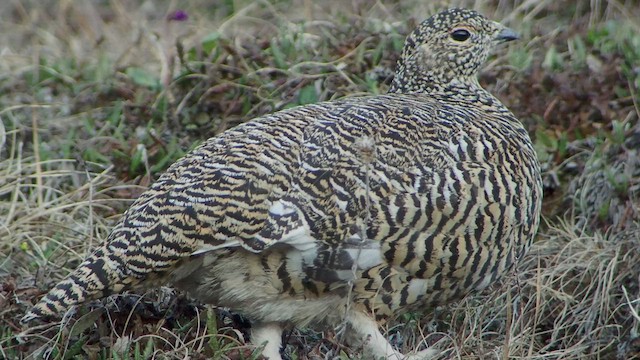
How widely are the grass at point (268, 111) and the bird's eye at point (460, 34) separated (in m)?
0.97

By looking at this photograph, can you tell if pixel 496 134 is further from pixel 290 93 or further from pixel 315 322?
pixel 290 93

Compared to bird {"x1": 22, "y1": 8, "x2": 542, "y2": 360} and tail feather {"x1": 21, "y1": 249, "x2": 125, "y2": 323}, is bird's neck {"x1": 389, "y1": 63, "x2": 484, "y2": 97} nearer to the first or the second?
bird {"x1": 22, "y1": 8, "x2": 542, "y2": 360}

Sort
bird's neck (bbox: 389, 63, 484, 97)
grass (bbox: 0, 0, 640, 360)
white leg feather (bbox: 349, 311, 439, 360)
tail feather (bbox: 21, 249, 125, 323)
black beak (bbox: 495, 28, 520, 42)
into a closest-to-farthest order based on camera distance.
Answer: tail feather (bbox: 21, 249, 125, 323), white leg feather (bbox: 349, 311, 439, 360), grass (bbox: 0, 0, 640, 360), bird's neck (bbox: 389, 63, 484, 97), black beak (bbox: 495, 28, 520, 42)

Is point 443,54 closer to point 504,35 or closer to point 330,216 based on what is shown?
point 504,35

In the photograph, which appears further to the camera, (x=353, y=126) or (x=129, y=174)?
(x=129, y=174)

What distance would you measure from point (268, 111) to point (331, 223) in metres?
2.51

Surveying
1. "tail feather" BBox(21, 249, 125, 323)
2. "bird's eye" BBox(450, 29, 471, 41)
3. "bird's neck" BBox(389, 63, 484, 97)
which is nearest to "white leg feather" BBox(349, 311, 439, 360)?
"tail feather" BBox(21, 249, 125, 323)

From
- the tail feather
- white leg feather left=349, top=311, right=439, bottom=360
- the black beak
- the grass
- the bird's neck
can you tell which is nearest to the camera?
the tail feather

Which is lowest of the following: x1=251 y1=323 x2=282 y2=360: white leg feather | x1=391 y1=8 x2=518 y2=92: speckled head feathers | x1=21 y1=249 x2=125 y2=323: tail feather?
x1=251 y1=323 x2=282 y2=360: white leg feather

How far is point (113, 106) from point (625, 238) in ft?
11.2

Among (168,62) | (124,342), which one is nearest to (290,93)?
(168,62)

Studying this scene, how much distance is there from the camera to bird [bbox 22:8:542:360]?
406 centimetres

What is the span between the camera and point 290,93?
21.6ft

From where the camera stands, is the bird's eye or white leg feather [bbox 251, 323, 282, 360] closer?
white leg feather [bbox 251, 323, 282, 360]
